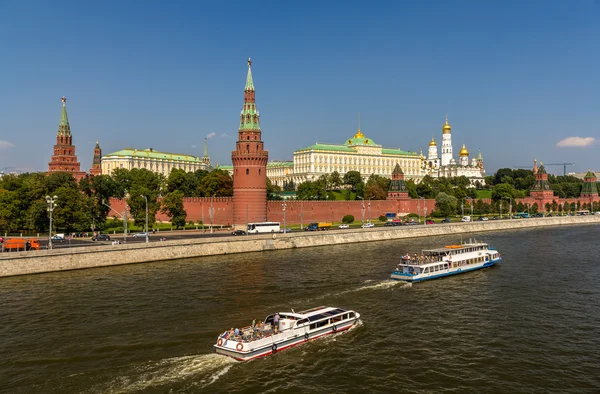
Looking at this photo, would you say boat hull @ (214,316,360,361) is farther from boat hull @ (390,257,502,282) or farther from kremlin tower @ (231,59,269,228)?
kremlin tower @ (231,59,269,228)

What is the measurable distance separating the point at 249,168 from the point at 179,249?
100 ft

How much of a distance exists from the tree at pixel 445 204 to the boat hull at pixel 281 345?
10094 centimetres

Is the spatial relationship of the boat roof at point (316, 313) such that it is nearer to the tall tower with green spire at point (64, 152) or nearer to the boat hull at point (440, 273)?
the boat hull at point (440, 273)

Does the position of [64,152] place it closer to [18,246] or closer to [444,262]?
[18,246]

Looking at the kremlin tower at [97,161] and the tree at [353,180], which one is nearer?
the tree at [353,180]

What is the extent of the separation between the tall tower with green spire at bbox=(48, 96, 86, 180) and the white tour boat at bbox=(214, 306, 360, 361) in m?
→ 100

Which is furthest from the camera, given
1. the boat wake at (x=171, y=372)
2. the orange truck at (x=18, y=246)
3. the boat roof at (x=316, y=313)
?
the orange truck at (x=18, y=246)

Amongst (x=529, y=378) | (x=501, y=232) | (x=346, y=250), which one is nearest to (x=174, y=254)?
(x=346, y=250)

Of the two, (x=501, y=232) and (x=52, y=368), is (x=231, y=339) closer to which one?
(x=52, y=368)

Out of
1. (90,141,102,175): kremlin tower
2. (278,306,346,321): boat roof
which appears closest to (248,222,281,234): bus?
(278,306,346,321): boat roof

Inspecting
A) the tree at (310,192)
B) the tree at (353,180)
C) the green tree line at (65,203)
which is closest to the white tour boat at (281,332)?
the green tree line at (65,203)

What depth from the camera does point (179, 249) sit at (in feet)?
204

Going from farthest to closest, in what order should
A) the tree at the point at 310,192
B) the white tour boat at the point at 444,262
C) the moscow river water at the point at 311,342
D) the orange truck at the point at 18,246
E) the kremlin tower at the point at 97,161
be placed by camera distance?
the kremlin tower at the point at 97,161 → the tree at the point at 310,192 → the orange truck at the point at 18,246 → the white tour boat at the point at 444,262 → the moscow river water at the point at 311,342

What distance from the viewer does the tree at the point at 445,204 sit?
131 metres
